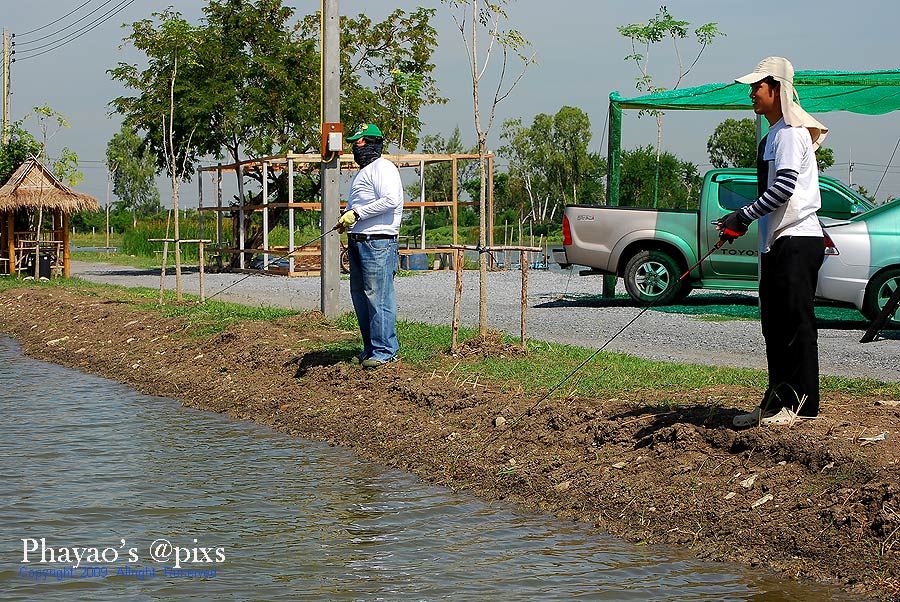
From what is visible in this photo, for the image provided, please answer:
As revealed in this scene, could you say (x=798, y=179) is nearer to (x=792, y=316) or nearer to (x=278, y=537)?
(x=792, y=316)

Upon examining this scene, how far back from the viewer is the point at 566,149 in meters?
71.0

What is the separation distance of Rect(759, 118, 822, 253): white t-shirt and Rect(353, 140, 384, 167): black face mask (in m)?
3.96

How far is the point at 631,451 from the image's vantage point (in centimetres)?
667

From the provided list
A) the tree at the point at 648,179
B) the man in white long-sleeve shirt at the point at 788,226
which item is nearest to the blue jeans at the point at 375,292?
the man in white long-sleeve shirt at the point at 788,226

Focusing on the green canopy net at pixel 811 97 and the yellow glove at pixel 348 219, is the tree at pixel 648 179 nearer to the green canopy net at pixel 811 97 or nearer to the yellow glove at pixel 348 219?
the green canopy net at pixel 811 97

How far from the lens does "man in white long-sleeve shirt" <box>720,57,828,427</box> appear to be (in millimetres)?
6105

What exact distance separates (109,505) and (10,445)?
2021mm

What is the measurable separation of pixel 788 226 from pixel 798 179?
0.83ft

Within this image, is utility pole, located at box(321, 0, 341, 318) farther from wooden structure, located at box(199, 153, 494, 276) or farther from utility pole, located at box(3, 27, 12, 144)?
utility pole, located at box(3, 27, 12, 144)

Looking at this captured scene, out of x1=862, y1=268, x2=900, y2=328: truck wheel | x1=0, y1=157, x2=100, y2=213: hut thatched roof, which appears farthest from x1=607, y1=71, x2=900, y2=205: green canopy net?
x1=0, y1=157, x2=100, y2=213: hut thatched roof

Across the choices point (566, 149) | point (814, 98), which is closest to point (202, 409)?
point (814, 98)

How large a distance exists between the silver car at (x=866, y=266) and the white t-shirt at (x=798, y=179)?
280 inches

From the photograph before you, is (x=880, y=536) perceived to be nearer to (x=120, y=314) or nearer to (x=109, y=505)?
(x=109, y=505)

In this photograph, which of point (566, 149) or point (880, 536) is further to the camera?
point (566, 149)
